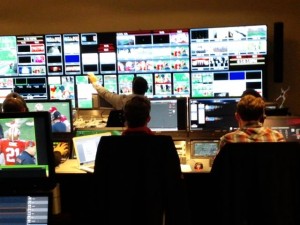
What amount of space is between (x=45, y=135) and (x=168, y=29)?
425 centimetres

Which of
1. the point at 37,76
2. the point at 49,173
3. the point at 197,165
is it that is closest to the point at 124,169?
the point at 49,173

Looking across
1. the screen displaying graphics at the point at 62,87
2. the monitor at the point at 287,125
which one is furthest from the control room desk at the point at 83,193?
the screen displaying graphics at the point at 62,87

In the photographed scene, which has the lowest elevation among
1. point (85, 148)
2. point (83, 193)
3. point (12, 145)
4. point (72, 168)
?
point (83, 193)

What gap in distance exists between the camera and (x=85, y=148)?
357 cm

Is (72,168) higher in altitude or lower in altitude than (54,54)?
lower

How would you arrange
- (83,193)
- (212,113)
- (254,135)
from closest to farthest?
(254,135), (212,113), (83,193)

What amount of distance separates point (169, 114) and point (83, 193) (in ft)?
3.64

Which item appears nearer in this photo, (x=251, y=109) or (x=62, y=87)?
(x=251, y=109)

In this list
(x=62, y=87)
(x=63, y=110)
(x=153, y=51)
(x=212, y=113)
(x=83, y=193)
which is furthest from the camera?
(x=62, y=87)

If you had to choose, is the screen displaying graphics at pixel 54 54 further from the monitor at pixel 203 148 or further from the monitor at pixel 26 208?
the monitor at pixel 26 208

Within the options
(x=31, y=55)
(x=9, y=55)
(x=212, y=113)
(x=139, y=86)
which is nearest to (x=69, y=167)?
(x=212, y=113)

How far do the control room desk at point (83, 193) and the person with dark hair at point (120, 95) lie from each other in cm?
101

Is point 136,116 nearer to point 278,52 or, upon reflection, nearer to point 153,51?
point 153,51

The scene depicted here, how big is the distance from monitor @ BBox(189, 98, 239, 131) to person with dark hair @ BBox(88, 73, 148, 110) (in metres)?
1.04
